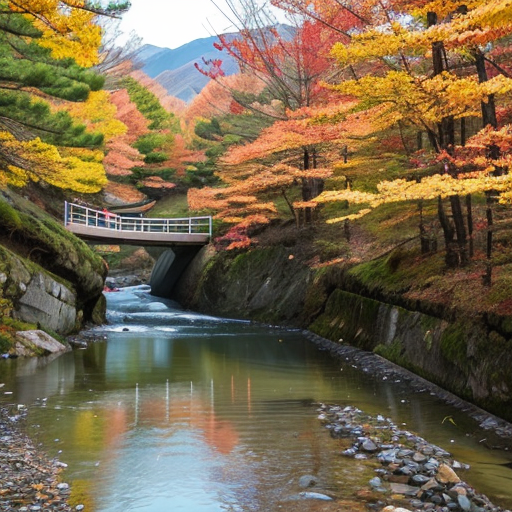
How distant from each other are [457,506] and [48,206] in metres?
27.5

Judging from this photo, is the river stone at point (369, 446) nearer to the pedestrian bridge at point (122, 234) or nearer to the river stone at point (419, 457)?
the river stone at point (419, 457)

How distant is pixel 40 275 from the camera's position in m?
17.1

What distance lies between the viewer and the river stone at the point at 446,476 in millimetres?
5918

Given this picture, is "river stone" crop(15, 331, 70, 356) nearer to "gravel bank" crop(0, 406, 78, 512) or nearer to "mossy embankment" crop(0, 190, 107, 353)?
"mossy embankment" crop(0, 190, 107, 353)

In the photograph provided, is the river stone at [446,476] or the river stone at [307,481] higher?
the river stone at [446,476]

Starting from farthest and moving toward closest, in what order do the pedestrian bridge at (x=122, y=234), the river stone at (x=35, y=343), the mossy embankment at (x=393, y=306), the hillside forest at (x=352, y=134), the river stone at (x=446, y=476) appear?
the pedestrian bridge at (x=122, y=234) → the river stone at (x=35, y=343) → the hillside forest at (x=352, y=134) → the mossy embankment at (x=393, y=306) → the river stone at (x=446, y=476)

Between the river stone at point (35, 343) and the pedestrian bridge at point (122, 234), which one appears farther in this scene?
the pedestrian bridge at point (122, 234)

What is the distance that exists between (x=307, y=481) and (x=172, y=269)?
2917 centimetres

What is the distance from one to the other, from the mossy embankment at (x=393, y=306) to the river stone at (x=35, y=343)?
7.44 metres

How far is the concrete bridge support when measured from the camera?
3397 cm

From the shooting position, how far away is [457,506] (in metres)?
5.45

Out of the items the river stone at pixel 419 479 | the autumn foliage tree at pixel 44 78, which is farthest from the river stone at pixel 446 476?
the autumn foliage tree at pixel 44 78

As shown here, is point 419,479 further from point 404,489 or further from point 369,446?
point 369,446

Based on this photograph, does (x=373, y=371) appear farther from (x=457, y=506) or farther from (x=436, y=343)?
(x=457, y=506)
